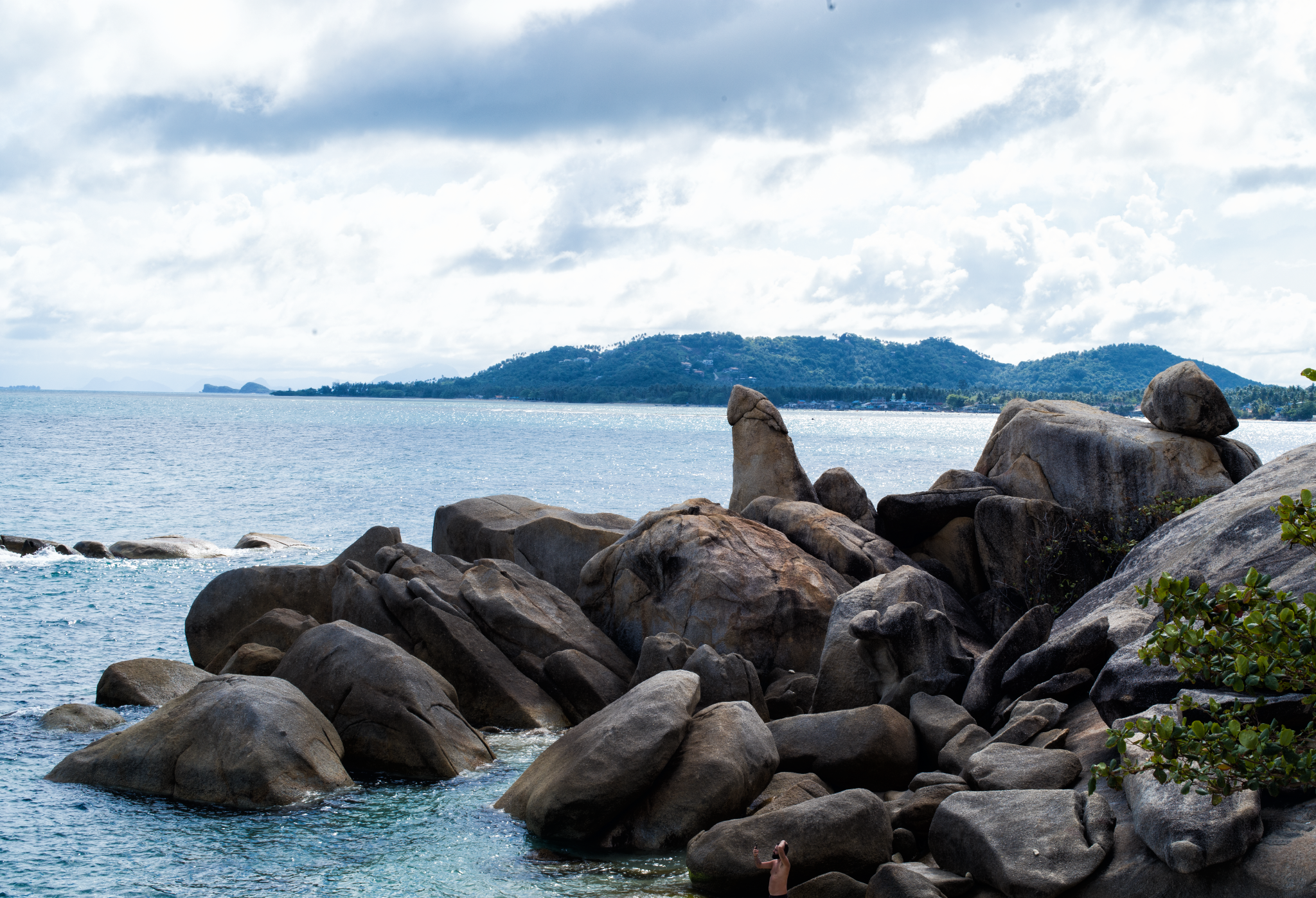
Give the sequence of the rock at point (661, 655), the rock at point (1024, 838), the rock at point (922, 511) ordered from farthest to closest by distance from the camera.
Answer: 1. the rock at point (922, 511)
2. the rock at point (661, 655)
3. the rock at point (1024, 838)

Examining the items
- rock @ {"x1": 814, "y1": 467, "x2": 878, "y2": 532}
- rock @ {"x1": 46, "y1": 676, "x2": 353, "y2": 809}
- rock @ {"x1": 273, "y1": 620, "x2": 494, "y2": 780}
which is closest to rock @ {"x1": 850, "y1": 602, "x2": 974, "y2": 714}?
rock @ {"x1": 273, "y1": 620, "x2": 494, "y2": 780}

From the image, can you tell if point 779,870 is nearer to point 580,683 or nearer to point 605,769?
point 605,769

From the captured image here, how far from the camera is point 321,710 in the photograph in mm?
15320

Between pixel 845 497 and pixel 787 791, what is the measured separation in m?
13.1

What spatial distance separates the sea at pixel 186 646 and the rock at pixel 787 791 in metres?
1.18

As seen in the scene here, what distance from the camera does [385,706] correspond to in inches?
588

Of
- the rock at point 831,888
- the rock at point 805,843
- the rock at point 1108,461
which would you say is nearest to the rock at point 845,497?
the rock at point 1108,461

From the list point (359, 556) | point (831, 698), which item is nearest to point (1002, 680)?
point (831, 698)

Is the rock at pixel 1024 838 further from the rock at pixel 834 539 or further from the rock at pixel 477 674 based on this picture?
the rock at pixel 834 539

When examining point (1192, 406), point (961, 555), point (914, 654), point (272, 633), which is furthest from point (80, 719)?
point (1192, 406)

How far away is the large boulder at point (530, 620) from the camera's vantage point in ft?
61.0

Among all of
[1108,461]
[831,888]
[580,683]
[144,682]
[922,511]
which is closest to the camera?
[831,888]

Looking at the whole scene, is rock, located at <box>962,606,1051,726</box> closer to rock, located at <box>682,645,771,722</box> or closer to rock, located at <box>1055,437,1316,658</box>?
rock, located at <box>1055,437,1316,658</box>

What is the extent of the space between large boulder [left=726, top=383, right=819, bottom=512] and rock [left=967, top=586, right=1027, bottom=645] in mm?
6218
